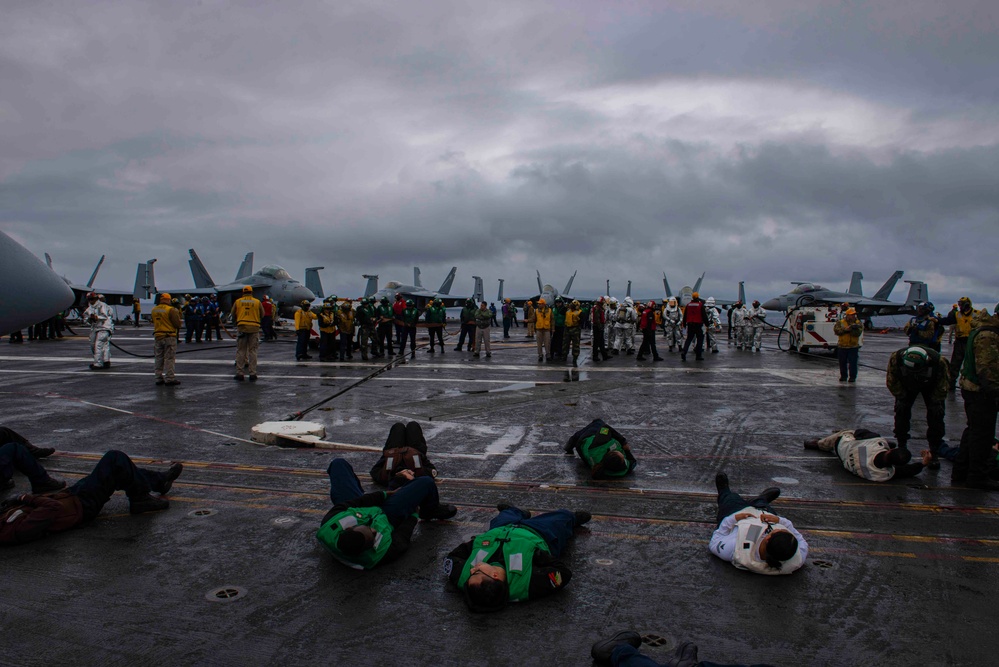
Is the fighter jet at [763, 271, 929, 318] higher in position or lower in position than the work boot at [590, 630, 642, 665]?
higher

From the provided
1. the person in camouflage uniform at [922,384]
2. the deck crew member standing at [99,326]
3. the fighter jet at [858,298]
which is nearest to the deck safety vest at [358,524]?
the person in camouflage uniform at [922,384]

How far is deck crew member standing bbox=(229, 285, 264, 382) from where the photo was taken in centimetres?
1359

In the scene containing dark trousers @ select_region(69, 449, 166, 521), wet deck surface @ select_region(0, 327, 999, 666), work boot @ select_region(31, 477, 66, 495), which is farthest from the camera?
work boot @ select_region(31, 477, 66, 495)

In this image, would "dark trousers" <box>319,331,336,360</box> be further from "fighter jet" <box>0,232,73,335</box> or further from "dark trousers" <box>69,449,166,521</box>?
"fighter jet" <box>0,232,73,335</box>

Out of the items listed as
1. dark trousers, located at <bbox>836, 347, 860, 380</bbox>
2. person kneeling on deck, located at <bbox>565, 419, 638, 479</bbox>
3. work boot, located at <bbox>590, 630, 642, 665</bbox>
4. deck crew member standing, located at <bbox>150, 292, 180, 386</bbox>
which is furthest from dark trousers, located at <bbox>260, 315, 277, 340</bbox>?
work boot, located at <bbox>590, 630, 642, 665</bbox>

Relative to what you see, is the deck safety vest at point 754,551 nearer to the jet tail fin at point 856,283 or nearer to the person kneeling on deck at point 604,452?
the person kneeling on deck at point 604,452

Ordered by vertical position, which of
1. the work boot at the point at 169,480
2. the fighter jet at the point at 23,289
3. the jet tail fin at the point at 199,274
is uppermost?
the jet tail fin at the point at 199,274

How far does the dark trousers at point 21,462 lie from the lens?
215 inches

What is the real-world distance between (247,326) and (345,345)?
6641mm

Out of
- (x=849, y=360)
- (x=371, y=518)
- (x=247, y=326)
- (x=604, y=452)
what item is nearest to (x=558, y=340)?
(x=849, y=360)

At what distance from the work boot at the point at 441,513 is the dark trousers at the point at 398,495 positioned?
3 cm

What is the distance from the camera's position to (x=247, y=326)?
13.8 m

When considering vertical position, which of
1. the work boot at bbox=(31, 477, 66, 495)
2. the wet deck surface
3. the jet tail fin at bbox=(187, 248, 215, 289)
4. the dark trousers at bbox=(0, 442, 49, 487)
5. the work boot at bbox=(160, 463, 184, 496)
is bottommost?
the wet deck surface

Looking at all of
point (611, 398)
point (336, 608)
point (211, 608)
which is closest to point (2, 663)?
point (211, 608)
